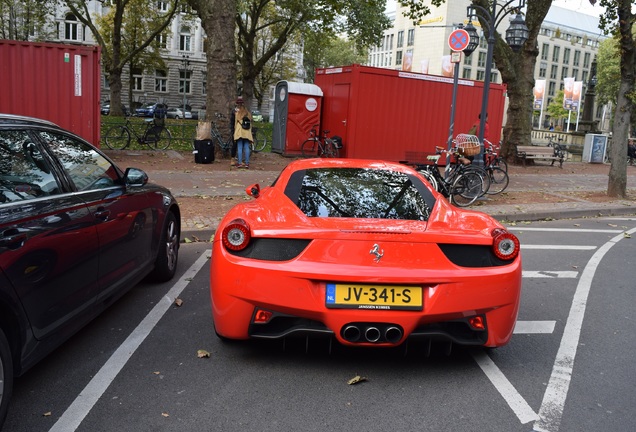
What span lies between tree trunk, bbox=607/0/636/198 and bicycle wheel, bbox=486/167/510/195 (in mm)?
2922

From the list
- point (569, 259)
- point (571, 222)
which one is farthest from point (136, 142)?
point (569, 259)

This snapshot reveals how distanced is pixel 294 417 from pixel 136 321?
202 centimetres

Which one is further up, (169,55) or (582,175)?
(169,55)

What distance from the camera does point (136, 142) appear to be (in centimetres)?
1864

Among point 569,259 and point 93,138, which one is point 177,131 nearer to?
point 93,138

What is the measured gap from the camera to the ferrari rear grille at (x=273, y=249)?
3.49 m

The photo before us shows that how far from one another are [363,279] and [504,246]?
97 cm

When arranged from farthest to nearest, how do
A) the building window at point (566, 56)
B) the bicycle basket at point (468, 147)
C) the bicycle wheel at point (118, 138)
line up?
the building window at point (566, 56)
the bicycle wheel at point (118, 138)
the bicycle basket at point (468, 147)

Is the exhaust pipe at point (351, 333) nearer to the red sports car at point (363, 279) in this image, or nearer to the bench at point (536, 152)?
the red sports car at point (363, 279)

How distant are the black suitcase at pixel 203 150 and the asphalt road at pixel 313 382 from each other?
1070 cm

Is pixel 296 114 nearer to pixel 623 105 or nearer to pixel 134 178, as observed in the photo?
pixel 623 105

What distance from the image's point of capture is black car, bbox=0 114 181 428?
2912mm

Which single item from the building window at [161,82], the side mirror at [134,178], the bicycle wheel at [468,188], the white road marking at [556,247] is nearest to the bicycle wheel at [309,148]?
the bicycle wheel at [468,188]

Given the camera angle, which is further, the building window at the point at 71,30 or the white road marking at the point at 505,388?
the building window at the point at 71,30
